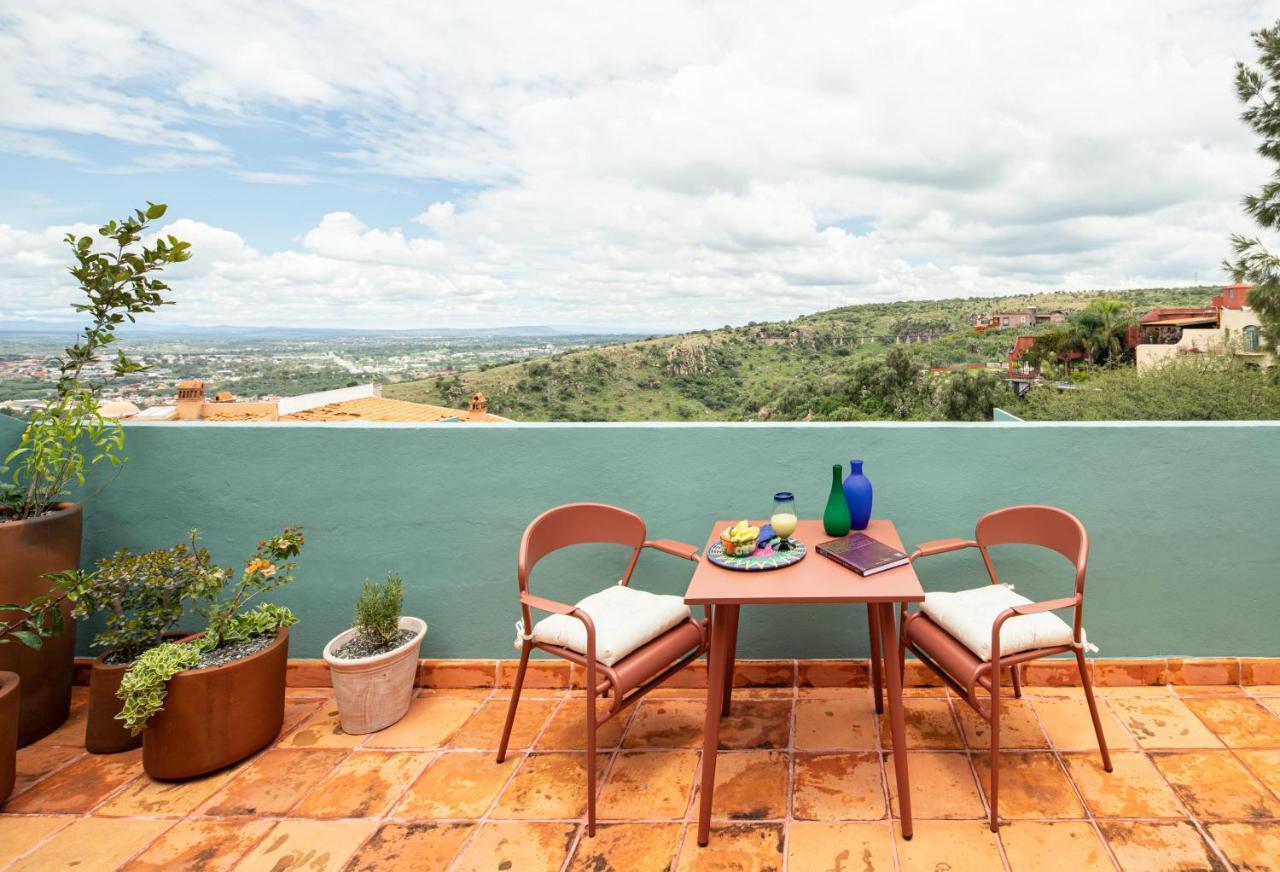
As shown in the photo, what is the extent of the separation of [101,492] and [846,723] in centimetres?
327

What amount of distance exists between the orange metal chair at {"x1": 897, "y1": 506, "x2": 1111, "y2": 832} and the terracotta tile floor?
15cm

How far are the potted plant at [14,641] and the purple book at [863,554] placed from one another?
8.61 ft

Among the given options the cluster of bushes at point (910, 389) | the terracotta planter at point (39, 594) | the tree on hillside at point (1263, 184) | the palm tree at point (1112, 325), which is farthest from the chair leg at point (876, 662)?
the palm tree at point (1112, 325)

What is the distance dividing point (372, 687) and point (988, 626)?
2173 millimetres

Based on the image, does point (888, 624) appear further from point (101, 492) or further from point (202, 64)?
point (202, 64)

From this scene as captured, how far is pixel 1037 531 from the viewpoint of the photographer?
2160 millimetres

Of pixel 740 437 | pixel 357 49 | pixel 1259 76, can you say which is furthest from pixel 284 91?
pixel 1259 76

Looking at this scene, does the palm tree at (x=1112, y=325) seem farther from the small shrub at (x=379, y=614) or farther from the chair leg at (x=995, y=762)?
the small shrub at (x=379, y=614)

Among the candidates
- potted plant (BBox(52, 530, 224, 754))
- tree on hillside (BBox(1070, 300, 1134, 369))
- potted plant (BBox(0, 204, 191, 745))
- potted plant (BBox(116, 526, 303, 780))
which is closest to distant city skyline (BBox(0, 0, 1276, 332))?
potted plant (BBox(0, 204, 191, 745))

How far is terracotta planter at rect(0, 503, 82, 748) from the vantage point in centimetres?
216

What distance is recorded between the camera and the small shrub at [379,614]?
2.36 metres

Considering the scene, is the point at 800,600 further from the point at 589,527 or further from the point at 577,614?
the point at 589,527

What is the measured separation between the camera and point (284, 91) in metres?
8.09

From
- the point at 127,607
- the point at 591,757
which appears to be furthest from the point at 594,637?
the point at 127,607
